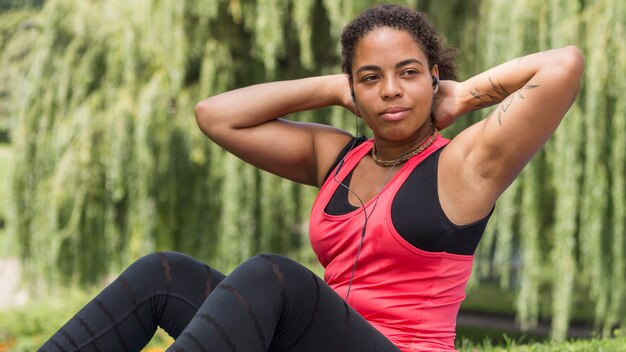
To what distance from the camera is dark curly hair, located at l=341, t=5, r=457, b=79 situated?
2277mm

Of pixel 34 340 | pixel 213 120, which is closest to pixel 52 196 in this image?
pixel 34 340

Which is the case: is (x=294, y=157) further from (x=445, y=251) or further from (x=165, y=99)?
(x=165, y=99)

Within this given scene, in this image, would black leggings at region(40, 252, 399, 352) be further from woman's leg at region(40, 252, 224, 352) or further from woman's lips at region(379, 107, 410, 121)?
woman's lips at region(379, 107, 410, 121)

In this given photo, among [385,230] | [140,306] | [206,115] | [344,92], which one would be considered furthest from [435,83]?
[140,306]

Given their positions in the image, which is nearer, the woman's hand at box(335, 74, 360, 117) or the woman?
the woman

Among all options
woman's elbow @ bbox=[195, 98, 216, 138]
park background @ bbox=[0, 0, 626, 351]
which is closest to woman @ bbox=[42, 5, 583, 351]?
woman's elbow @ bbox=[195, 98, 216, 138]

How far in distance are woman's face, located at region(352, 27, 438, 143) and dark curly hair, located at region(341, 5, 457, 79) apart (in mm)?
18

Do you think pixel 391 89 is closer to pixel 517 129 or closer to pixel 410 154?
pixel 410 154

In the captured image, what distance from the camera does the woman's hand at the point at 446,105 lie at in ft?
7.73

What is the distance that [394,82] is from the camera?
7.34 ft

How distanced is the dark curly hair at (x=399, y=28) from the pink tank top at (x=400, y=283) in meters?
0.37

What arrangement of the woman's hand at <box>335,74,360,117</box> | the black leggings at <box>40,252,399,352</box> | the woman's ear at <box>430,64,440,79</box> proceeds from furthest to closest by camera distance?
the woman's hand at <box>335,74,360,117</box> < the woman's ear at <box>430,64,440,79</box> < the black leggings at <box>40,252,399,352</box>

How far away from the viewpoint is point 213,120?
273 cm

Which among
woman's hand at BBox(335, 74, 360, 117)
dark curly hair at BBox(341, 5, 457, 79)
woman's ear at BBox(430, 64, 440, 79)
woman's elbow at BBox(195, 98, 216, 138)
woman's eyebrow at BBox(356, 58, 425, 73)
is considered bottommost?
woman's elbow at BBox(195, 98, 216, 138)
